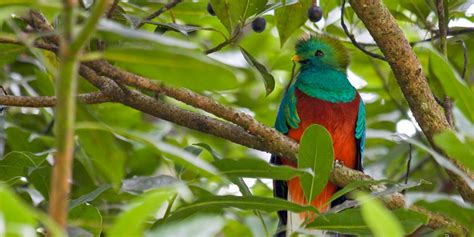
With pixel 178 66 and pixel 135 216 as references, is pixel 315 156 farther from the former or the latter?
pixel 135 216

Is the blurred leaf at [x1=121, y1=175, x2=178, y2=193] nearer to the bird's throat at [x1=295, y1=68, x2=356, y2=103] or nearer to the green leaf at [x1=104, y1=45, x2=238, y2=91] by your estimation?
the green leaf at [x1=104, y1=45, x2=238, y2=91]

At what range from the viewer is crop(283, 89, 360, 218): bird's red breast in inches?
159

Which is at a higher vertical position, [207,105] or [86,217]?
[207,105]

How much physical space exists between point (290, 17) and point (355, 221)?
143cm

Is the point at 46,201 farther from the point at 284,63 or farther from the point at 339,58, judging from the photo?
the point at 339,58

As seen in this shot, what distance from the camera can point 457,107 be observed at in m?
1.70

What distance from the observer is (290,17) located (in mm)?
3420

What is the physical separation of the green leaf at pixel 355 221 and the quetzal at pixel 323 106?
1642 millimetres

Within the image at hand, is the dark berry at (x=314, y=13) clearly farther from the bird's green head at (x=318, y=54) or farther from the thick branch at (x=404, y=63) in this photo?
the bird's green head at (x=318, y=54)

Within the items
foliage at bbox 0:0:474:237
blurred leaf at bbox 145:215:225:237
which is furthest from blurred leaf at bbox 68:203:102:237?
blurred leaf at bbox 145:215:225:237

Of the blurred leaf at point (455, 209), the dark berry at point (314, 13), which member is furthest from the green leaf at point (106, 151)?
the dark berry at point (314, 13)

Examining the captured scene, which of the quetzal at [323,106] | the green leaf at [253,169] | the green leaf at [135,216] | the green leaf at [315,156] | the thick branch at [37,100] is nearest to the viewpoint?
the green leaf at [135,216]

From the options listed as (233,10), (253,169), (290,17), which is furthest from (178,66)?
(290,17)

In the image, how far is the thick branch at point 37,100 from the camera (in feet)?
8.52
